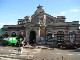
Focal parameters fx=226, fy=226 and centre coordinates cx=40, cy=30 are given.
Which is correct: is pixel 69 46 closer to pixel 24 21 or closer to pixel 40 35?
pixel 40 35

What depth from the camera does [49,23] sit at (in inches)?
1934

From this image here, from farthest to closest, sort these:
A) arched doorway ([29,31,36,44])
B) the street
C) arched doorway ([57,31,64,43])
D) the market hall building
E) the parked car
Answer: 1. arched doorway ([29,31,36,44])
2. arched doorway ([57,31,64,43])
3. the market hall building
4. the parked car
5. the street

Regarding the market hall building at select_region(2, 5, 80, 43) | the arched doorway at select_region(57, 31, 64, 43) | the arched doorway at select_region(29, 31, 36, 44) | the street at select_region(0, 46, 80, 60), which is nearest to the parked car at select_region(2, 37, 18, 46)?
the market hall building at select_region(2, 5, 80, 43)

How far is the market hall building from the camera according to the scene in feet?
157

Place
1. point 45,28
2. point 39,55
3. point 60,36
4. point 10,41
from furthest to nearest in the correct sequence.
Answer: point 45,28, point 60,36, point 10,41, point 39,55

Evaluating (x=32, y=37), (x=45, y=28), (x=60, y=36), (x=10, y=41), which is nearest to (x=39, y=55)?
(x=10, y=41)

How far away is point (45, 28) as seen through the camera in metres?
49.2

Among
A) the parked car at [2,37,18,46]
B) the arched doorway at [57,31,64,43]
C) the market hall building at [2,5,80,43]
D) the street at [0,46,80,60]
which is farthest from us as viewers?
the arched doorway at [57,31,64,43]

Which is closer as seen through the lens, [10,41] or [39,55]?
[39,55]

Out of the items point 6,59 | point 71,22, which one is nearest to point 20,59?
point 6,59

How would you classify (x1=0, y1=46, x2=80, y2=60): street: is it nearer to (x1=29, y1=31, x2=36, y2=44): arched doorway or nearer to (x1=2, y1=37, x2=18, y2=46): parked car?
(x1=2, y1=37, x2=18, y2=46): parked car

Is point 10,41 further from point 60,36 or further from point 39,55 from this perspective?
point 39,55

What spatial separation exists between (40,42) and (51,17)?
20.0 feet

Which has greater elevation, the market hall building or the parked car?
the market hall building
